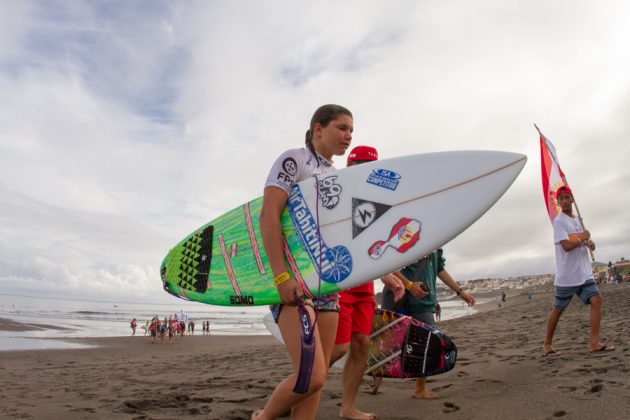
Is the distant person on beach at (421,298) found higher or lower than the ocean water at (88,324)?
higher

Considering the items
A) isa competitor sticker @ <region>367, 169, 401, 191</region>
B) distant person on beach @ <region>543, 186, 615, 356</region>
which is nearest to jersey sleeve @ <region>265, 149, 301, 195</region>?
isa competitor sticker @ <region>367, 169, 401, 191</region>

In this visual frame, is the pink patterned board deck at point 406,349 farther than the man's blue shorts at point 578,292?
No

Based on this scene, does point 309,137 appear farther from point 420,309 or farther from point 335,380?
point 335,380

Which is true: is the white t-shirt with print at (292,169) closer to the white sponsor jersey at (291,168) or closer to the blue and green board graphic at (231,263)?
the white sponsor jersey at (291,168)

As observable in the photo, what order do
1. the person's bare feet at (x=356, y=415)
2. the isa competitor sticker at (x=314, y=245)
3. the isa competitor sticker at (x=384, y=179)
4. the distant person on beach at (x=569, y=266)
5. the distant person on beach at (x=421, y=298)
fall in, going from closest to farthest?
1. the isa competitor sticker at (x=314, y=245)
2. the isa competitor sticker at (x=384, y=179)
3. the person's bare feet at (x=356, y=415)
4. the distant person on beach at (x=421, y=298)
5. the distant person on beach at (x=569, y=266)

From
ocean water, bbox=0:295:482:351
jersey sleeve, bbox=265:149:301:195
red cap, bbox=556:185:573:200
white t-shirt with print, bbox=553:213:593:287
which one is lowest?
ocean water, bbox=0:295:482:351

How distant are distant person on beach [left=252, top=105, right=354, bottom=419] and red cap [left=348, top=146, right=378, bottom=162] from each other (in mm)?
744

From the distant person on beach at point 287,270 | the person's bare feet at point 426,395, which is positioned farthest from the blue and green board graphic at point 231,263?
the person's bare feet at point 426,395

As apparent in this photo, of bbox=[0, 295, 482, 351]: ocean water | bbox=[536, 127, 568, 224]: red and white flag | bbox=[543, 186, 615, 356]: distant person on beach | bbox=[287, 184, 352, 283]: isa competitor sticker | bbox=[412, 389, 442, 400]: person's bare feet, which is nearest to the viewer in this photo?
bbox=[287, 184, 352, 283]: isa competitor sticker

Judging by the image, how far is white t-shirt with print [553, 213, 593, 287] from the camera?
4.37 meters

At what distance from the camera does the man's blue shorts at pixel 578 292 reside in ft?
14.1

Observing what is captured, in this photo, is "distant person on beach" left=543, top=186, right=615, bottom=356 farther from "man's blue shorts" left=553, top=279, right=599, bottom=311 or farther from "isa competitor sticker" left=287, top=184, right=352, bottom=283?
"isa competitor sticker" left=287, top=184, right=352, bottom=283

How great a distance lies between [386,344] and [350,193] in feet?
4.83

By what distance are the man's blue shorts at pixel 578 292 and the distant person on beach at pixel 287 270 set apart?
3285 millimetres
